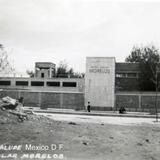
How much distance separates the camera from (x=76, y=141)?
1136cm

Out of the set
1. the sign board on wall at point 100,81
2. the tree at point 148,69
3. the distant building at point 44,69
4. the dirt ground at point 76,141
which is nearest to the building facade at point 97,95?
the sign board on wall at point 100,81

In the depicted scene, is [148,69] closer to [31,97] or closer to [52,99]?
[52,99]

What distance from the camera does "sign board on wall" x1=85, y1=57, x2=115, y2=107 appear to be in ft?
154

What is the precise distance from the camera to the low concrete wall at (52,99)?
164 feet

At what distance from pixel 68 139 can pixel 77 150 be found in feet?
4.91

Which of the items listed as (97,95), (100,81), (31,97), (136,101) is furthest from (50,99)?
(136,101)

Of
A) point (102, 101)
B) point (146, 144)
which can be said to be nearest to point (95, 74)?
point (102, 101)

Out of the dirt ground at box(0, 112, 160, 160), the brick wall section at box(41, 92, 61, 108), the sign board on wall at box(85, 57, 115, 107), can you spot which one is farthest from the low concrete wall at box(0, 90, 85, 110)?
the dirt ground at box(0, 112, 160, 160)

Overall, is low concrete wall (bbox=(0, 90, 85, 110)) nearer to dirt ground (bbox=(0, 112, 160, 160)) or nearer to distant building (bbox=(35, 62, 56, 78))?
→ distant building (bbox=(35, 62, 56, 78))

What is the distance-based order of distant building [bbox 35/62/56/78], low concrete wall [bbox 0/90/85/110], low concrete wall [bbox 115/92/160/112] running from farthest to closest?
distant building [bbox 35/62/56/78] → low concrete wall [bbox 0/90/85/110] → low concrete wall [bbox 115/92/160/112]

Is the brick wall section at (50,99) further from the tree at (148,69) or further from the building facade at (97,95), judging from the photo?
the tree at (148,69)

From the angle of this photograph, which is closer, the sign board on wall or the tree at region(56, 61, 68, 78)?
the sign board on wall

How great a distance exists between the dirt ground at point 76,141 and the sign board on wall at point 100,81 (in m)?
32.7

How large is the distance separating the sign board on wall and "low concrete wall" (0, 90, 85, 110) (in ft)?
8.45
